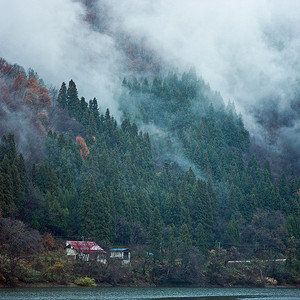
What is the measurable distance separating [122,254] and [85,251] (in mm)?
10509

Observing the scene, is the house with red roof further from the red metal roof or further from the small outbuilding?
the small outbuilding

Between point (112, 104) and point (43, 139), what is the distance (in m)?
69.7

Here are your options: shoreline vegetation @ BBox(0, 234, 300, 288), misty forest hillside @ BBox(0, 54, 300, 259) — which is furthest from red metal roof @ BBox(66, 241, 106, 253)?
misty forest hillside @ BBox(0, 54, 300, 259)

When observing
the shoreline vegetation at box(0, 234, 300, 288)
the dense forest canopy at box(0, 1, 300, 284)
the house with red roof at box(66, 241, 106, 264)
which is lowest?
the shoreline vegetation at box(0, 234, 300, 288)

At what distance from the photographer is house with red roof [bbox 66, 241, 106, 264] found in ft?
243

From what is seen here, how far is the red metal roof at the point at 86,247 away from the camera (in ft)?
246

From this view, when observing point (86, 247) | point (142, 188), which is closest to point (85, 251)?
point (86, 247)

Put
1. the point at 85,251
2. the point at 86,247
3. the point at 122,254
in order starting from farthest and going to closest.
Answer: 1. the point at 122,254
2. the point at 86,247
3. the point at 85,251

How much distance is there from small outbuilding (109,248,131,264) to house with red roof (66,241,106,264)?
12.0ft

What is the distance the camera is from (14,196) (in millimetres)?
81250

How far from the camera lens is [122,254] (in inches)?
3287

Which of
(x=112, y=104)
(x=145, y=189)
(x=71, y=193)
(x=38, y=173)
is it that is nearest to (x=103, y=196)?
(x=71, y=193)

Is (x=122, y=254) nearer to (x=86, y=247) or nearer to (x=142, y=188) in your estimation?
(x=86, y=247)

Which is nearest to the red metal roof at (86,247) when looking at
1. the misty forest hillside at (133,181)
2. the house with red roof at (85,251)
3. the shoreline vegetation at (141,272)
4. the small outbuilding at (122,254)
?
the house with red roof at (85,251)
